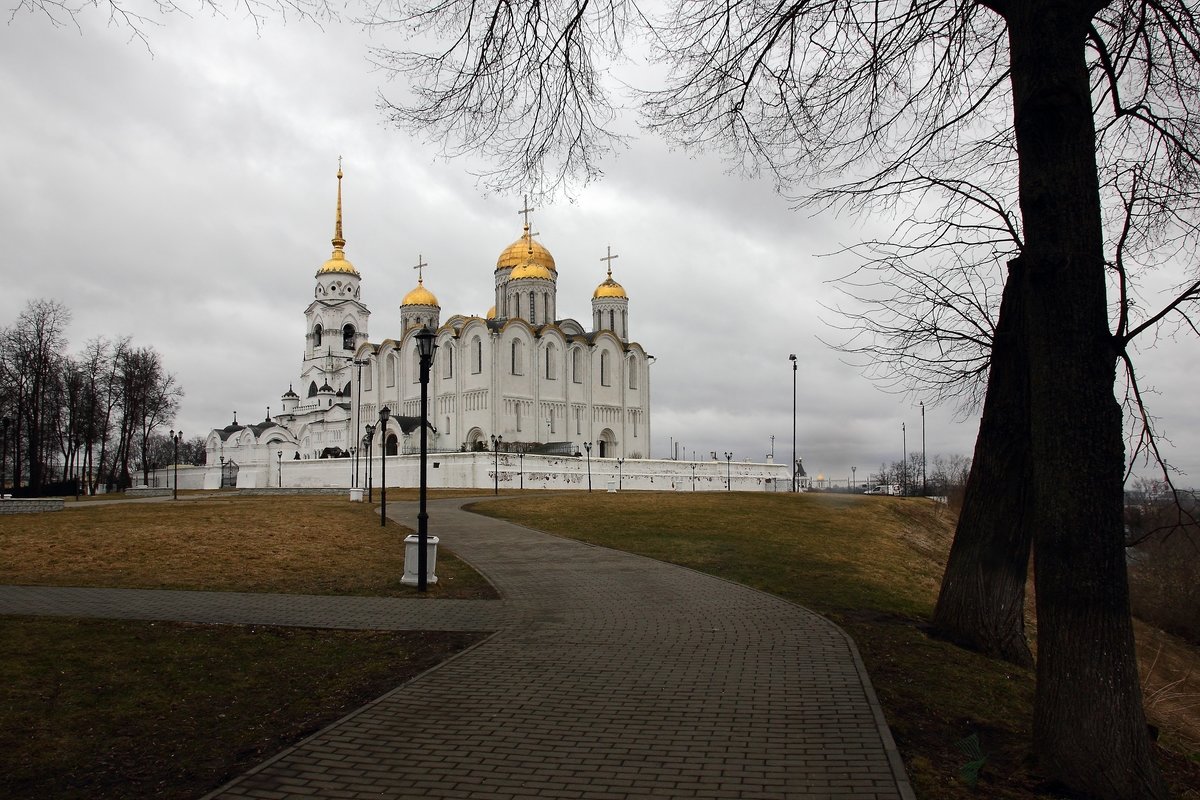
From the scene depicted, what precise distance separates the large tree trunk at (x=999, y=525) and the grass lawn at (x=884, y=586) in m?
0.45

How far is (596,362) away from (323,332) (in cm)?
2681

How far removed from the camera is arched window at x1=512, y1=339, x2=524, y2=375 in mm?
62188

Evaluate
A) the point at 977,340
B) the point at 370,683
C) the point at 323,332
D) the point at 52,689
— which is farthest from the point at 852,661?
the point at 323,332

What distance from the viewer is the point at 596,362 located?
67.9 metres

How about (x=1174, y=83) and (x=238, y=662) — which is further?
(x=238, y=662)

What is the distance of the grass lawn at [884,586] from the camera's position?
6305mm

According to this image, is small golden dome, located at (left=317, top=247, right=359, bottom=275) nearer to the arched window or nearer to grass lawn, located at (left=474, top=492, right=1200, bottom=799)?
the arched window

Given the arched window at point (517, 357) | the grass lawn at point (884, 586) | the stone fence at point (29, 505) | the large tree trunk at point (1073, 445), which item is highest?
the arched window at point (517, 357)

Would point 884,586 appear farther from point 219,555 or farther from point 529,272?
point 529,272

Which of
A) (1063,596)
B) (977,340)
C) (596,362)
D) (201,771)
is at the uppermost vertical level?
(596,362)

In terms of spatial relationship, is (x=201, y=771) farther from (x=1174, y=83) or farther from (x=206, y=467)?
(x=206, y=467)

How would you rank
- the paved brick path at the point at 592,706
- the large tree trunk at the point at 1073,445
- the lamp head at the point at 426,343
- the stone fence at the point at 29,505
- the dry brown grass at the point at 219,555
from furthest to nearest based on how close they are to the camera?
1. the stone fence at the point at 29,505
2. the lamp head at the point at 426,343
3. the dry brown grass at the point at 219,555
4. the large tree trunk at the point at 1073,445
5. the paved brick path at the point at 592,706

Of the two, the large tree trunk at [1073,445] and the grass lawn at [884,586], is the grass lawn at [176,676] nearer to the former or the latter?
the grass lawn at [884,586]

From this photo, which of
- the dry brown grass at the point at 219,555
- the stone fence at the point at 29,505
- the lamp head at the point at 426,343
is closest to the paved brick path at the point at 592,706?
the dry brown grass at the point at 219,555
